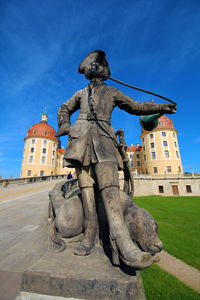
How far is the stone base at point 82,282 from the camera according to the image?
1.00 metres

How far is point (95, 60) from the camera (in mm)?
2191

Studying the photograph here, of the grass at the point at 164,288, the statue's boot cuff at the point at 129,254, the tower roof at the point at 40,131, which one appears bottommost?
the grass at the point at 164,288

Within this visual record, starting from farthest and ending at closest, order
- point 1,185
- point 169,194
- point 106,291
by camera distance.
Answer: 1. point 169,194
2. point 1,185
3. point 106,291

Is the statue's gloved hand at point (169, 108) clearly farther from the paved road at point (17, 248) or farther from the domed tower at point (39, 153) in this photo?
the domed tower at point (39, 153)

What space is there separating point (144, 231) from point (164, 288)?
5.62 feet

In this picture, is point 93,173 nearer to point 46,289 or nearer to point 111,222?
point 111,222

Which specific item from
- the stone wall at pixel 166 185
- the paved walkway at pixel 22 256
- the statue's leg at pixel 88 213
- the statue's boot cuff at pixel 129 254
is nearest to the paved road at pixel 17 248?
the paved walkway at pixel 22 256

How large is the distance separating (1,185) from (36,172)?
25086mm

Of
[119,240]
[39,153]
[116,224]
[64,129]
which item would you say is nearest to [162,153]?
[39,153]

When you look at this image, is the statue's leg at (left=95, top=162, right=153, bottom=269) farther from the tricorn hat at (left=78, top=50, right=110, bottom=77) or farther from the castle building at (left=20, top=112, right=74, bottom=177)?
the castle building at (left=20, top=112, right=74, bottom=177)

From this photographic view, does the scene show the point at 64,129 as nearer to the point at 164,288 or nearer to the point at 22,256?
the point at 22,256

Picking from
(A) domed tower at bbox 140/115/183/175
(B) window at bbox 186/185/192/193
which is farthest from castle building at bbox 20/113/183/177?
(B) window at bbox 186/185/192/193

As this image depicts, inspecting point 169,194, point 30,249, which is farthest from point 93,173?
point 169,194

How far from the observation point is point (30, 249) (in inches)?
83.1
